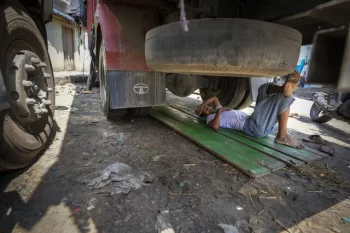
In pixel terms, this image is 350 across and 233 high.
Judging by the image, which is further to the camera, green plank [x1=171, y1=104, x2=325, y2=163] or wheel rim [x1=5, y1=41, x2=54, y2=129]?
green plank [x1=171, y1=104, x2=325, y2=163]

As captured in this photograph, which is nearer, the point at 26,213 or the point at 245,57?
the point at 245,57

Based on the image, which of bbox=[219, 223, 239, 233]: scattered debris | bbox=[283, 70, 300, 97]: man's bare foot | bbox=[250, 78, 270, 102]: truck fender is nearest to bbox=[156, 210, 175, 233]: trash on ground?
bbox=[219, 223, 239, 233]: scattered debris

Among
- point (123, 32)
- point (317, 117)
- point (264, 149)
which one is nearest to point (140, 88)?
point (123, 32)

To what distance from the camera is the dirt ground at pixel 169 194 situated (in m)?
1.29

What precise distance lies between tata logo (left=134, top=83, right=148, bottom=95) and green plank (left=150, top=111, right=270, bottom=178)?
69 centimetres

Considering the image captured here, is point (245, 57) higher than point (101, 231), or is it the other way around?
point (245, 57)

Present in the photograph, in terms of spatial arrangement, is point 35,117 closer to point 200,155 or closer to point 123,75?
point 123,75

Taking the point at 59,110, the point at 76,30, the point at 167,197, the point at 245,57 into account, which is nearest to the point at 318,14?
the point at 245,57

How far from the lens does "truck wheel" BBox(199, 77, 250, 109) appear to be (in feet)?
11.1

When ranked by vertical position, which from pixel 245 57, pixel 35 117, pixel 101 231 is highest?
pixel 245 57

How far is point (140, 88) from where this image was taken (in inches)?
105

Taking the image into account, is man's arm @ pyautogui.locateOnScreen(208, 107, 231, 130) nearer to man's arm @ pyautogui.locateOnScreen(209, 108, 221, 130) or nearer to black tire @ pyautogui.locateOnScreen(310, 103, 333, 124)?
man's arm @ pyautogui.locateOnScreen(209, 108, 221, 130)

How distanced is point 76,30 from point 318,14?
1151cm

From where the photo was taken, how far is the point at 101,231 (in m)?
1.20
